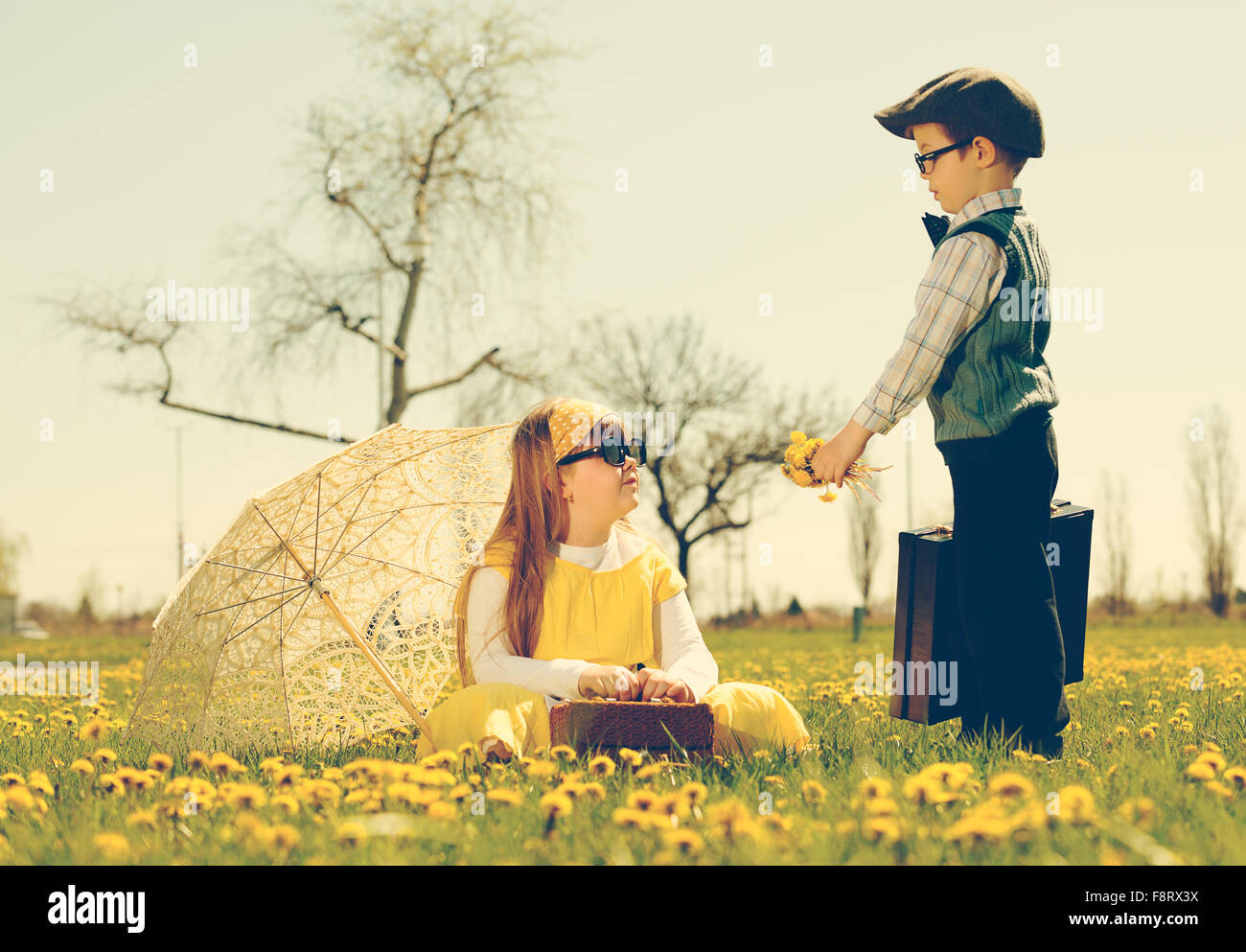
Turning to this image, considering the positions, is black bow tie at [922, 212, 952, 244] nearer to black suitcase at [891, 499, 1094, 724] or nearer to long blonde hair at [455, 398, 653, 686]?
black suitcase at [891, 499, 1094, 724]

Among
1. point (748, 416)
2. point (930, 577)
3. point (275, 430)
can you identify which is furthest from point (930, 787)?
point (748, 416)

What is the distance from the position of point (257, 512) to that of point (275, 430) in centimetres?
1341

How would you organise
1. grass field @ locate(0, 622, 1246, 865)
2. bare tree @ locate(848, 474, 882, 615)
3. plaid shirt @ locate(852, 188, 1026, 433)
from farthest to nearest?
1. bare tree @ locate(848, 474, 882, 615)
2. plaid shirt @ locate(852, 188, 1026, 433)
3. grass field @ locate(0, 622, 1246, 865)

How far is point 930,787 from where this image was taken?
2354 mm

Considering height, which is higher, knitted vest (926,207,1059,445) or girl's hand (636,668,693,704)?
knitted vest (926,207,1059,445)

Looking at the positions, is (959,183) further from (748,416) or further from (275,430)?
(748,416)

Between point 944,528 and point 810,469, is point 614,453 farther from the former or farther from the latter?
point 944,528

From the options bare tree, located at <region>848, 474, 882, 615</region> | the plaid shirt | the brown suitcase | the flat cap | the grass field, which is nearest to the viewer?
the grass field

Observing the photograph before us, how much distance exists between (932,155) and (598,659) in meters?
2.16

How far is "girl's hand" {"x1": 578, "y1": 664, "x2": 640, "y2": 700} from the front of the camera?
3594 mm

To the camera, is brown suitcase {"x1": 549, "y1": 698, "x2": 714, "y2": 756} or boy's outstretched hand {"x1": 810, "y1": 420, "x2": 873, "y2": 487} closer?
brown suitcase {"x1": 549, "y1": 698, "x2": 714, "y2": 756}

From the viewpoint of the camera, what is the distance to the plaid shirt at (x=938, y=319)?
3545 mm

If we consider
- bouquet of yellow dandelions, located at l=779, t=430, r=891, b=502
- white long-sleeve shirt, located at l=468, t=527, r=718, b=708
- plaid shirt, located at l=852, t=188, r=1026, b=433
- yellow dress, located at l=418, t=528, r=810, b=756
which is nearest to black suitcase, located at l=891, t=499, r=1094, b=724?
bouquet of yellow dandelions, located at l=779, t=430, r=891, b=502

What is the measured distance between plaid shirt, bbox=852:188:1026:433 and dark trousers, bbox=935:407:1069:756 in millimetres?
288
